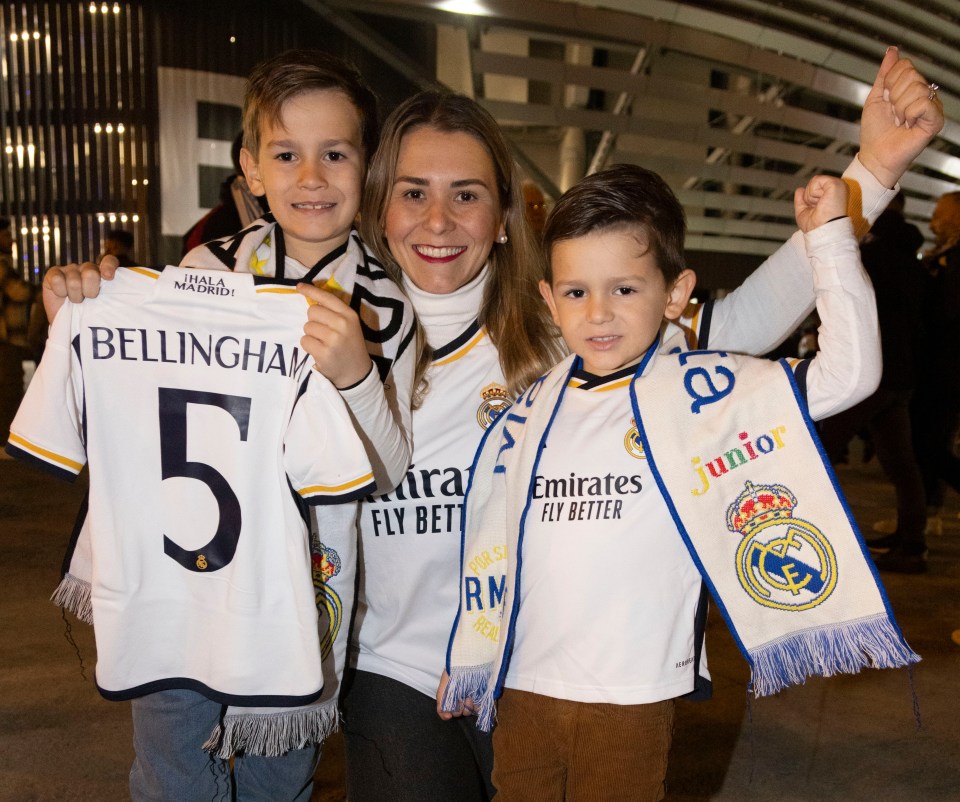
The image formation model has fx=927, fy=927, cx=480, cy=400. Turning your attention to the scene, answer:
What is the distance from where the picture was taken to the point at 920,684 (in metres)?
3.48

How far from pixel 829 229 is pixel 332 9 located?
1287 cm

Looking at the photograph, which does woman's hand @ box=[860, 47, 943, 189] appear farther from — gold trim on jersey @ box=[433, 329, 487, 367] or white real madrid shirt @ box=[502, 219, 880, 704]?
gold trim on jersey @ box=[433, 329, 487, 367]

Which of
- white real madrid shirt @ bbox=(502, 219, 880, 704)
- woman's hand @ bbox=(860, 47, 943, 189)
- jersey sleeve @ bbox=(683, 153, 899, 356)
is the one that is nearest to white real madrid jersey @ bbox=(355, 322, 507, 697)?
white real madrid shirt @ bbox=(502, 219, 880, 704)

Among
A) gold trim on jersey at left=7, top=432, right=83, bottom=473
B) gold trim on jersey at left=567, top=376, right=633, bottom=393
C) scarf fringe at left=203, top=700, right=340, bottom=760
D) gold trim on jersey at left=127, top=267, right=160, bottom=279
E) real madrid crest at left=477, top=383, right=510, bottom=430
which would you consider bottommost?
scarf fringe at left=203, top=700, right=340, bottom=760

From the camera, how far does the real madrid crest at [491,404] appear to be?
1.94m

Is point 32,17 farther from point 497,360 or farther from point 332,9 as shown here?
point 497,360

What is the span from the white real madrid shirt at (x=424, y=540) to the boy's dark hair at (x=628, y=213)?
347mm

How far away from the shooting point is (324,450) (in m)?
1.60

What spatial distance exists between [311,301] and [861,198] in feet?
3.38

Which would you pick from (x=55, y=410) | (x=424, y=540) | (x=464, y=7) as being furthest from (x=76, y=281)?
(x=464, y=7)

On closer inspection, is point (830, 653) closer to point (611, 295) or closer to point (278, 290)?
point (611, 295)

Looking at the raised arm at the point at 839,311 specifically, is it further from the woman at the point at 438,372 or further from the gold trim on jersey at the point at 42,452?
the gold trim on jersey at the point at 42,452

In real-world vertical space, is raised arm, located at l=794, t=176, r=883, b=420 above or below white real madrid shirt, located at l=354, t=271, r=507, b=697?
above

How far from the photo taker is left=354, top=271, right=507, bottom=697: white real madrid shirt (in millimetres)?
1895
